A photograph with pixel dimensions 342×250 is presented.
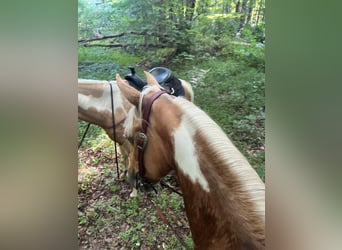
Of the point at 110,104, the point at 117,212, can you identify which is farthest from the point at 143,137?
the point at 117,212

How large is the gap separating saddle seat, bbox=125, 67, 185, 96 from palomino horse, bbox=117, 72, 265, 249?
0.8 inches

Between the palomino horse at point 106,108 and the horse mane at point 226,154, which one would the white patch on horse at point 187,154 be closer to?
the horse mane at point 226,154

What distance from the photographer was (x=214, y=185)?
1.07m

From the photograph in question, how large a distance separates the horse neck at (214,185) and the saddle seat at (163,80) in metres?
0.04

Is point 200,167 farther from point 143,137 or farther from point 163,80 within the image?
point 163,80

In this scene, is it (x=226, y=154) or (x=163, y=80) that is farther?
(x=163, y=80)

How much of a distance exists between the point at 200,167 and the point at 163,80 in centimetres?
35

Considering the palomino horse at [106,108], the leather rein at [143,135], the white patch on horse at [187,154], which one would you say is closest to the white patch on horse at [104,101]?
the palomino horse at [106,108]

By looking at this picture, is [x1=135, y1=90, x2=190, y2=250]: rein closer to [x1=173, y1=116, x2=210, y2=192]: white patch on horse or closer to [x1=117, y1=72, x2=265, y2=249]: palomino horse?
[x1=117, y1=72, x2=265, y2=249]: palomino horse

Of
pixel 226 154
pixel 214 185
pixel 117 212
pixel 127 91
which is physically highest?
pixel 127 91

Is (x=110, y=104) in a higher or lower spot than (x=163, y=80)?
lower
